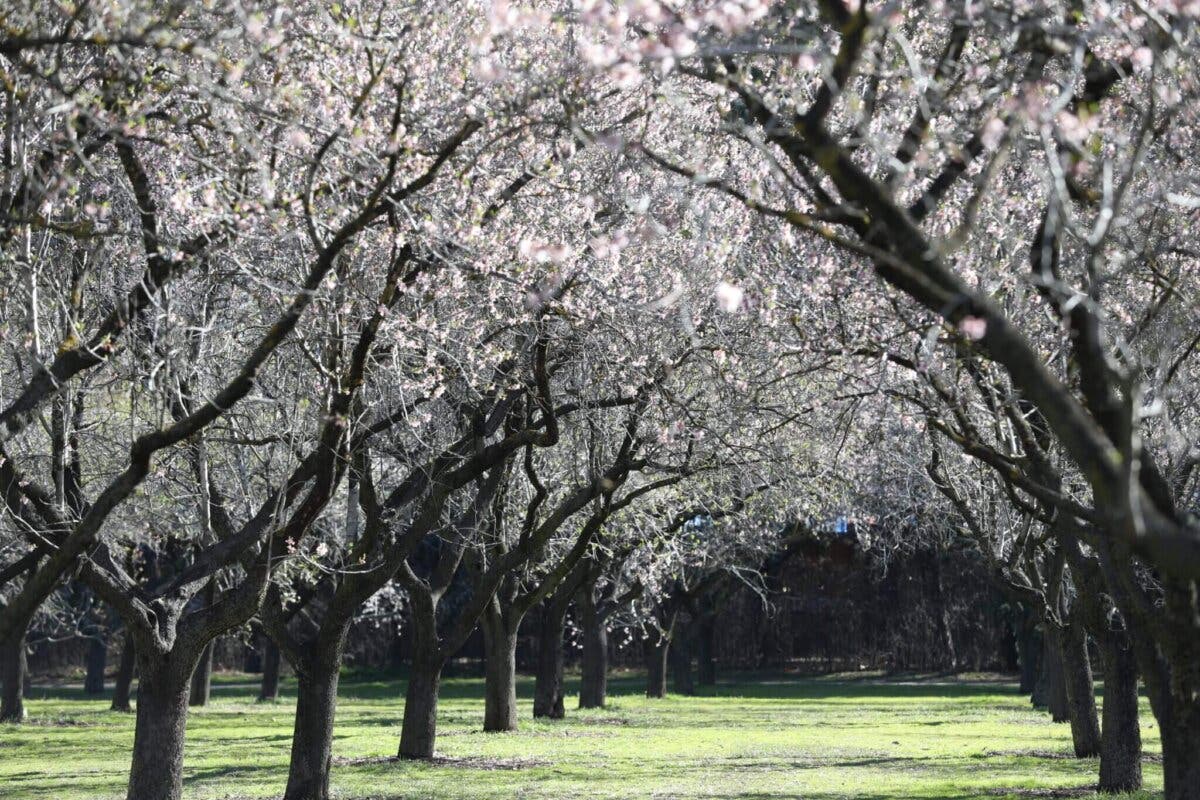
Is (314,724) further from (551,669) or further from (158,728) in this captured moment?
(551,669)

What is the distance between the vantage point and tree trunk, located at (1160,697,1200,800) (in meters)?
8.19

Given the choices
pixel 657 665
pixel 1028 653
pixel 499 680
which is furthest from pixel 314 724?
pixel 1028 653

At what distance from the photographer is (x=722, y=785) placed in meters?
16.6

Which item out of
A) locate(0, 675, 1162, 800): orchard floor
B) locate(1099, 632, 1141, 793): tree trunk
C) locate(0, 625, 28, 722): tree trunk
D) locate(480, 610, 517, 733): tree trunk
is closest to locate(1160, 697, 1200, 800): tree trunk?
locate(0, 675, 1162, 800): orchard floor

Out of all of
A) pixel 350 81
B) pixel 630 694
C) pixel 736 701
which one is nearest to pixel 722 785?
pixel 350 81

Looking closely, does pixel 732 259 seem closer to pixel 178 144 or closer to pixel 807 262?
pixel 807 262

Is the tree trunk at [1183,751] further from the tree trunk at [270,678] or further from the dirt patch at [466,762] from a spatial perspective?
the tree trunk at [270,678]

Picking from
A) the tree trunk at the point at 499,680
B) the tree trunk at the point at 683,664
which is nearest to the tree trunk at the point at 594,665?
the tree trunk at the point at 499,680

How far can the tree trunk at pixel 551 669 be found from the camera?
2827 cm

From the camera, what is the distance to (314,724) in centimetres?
1473

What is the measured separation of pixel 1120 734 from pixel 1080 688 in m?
3.54

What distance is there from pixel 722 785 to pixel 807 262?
7.98 metres

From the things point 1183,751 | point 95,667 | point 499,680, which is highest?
point 95,667

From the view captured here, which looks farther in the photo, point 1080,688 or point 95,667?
point 95,667
